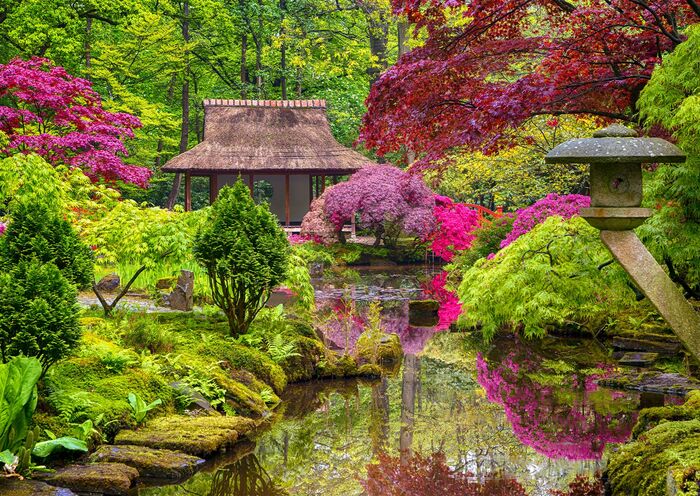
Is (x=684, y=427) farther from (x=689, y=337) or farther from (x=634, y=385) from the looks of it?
(x=634, y=385)

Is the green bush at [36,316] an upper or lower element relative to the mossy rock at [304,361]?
upper

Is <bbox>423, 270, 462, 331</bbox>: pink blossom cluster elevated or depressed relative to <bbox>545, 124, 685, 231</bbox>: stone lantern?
depressed

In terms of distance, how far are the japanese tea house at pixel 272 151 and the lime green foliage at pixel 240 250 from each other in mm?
20465

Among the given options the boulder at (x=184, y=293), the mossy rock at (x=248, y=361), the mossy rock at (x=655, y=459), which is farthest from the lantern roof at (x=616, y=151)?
the boulder at (x=184, y=293)

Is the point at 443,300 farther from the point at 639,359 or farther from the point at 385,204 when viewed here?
the point at 385,204

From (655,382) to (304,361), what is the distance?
4.48 m

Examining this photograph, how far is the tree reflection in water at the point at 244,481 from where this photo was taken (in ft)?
23.0

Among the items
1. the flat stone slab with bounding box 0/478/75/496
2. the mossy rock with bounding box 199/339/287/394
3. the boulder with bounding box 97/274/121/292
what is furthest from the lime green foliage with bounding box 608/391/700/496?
the boulder with bounding box 97/274/121/292

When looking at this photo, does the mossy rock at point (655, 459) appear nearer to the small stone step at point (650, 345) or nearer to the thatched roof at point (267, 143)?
the small stone step at point (650, 345)

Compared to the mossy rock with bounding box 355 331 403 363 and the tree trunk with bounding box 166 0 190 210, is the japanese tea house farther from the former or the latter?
the mossy rock with bounding box 355 331 403 363

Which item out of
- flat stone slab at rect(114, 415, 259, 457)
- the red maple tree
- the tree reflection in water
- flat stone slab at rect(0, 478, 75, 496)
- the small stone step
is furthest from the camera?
the small stone step

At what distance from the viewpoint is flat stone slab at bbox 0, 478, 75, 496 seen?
6.07 meters

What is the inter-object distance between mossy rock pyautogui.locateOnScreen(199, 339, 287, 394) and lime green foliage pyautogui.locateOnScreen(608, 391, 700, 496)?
4760 mm

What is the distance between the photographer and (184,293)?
13281mm
